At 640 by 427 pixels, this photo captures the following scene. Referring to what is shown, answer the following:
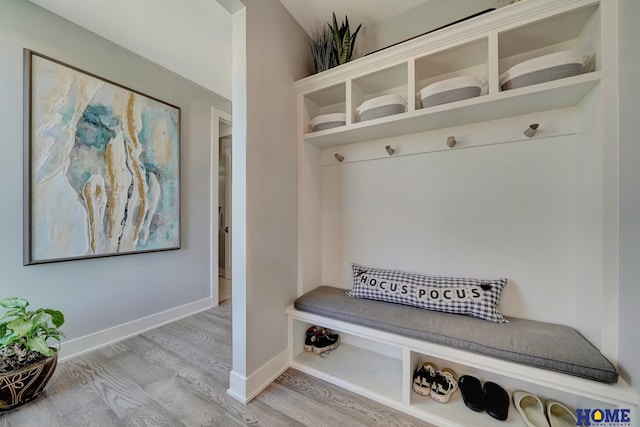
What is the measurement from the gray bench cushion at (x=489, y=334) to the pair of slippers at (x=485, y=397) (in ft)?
1.25

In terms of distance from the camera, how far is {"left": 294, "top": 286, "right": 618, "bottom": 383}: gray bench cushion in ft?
3.12

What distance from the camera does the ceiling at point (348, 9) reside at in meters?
1.60

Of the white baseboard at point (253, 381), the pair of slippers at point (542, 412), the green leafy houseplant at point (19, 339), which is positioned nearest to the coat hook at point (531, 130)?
the pair of slippers at point (542, 412)

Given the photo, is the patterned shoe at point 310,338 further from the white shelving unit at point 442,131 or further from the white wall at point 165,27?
the white wall at point 165,27

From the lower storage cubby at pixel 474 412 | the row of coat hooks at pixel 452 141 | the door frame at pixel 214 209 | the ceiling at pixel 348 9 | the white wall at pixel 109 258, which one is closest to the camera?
the lower storage cubby at pixel 474 412

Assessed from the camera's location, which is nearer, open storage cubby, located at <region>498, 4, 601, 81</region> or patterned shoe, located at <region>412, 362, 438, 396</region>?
open storage cubby, located at <region>498, 4, 601, 81</region>

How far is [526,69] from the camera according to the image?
1.12 m

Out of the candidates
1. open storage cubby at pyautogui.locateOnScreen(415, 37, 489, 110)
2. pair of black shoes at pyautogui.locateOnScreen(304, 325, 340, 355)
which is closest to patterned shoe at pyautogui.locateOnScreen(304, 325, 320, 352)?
pair of black shoes at pyautogui.locateOnScreen(304, 325, 340, 355)

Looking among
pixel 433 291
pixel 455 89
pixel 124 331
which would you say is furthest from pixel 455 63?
pixel 124 331

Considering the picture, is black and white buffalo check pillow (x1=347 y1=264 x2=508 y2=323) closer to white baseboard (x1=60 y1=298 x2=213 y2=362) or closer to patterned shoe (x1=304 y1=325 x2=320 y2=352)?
patterned shoe (x1=304 y1=325 x2=320 y2=352)

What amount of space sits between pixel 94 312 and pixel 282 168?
Answer: 1.91m

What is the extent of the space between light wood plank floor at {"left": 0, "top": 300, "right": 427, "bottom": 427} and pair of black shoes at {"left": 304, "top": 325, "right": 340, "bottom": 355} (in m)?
0.21

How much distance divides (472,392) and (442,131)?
155 centimetres

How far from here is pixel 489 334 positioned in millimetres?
1140
